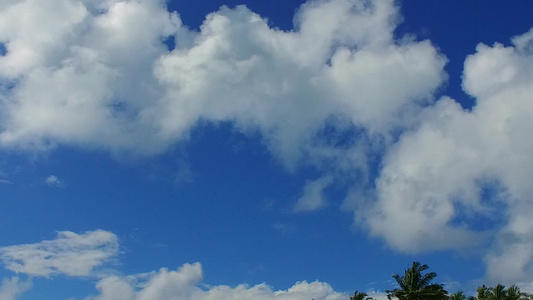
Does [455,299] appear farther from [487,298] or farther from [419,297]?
[419,297]

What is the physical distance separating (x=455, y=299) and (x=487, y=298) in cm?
460

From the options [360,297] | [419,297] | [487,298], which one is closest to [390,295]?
[419,297]

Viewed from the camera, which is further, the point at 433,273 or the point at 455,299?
the point at 455,299

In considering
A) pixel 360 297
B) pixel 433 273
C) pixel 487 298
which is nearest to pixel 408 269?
pixel 433 273

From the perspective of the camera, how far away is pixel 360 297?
6794 cm

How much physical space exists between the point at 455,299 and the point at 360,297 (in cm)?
1296

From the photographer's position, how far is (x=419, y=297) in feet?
186

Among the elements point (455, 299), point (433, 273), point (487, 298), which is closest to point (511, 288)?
point (487, 298)

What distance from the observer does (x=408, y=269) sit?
187ft

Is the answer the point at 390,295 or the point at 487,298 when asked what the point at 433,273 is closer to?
the point at 390,295

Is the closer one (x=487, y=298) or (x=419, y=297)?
(x=419, y=297)

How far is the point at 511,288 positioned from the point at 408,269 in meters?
20.7

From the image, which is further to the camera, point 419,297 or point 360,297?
point 360,297

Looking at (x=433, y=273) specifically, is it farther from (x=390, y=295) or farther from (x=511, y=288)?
(x=511, y=288)
